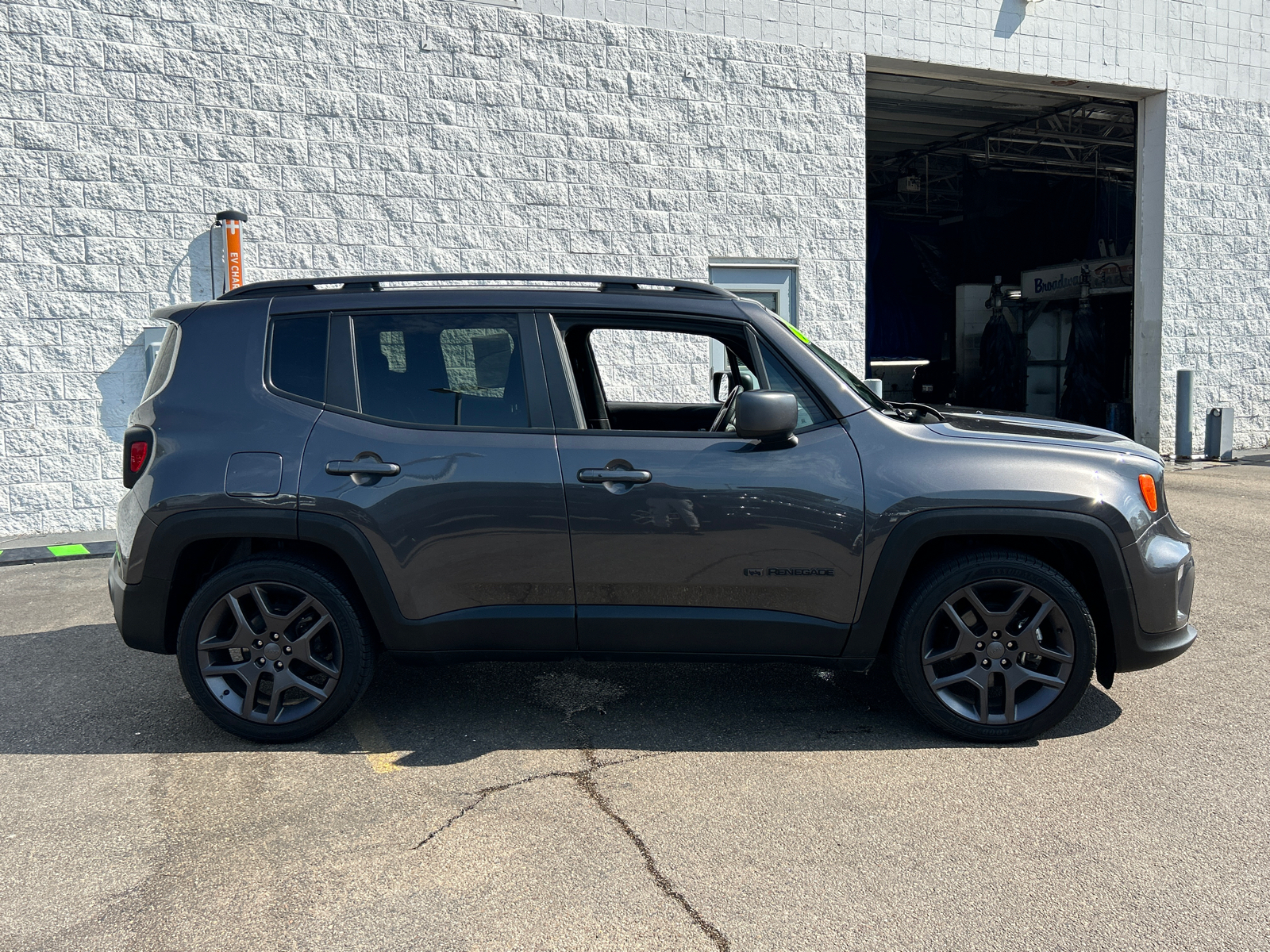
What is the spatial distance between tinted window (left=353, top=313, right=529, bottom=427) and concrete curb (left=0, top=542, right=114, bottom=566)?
494 cm

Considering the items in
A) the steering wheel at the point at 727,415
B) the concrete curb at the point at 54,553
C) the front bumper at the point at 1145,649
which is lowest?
the concrete curb at the point at 54,553

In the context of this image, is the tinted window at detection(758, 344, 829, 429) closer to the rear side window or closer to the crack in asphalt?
the crack in asphalt

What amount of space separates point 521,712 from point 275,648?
1.07 m

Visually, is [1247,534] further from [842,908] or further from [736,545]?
[842,908]

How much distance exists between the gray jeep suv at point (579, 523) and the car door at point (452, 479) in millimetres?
10

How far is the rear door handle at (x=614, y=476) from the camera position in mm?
3816

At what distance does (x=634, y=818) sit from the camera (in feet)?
10.9

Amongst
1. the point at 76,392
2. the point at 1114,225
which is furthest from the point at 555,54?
the point at 1114,225

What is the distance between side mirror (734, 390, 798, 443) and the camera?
368 centimetres

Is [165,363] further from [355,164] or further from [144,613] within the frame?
[355,164]

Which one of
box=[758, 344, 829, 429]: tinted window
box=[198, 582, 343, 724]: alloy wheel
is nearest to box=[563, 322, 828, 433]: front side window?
box=[758, 344, 829, 429]: tinted window

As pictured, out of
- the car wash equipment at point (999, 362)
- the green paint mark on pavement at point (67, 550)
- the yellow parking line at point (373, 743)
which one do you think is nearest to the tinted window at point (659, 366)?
the green paint mark on pavement at point (67, 550)

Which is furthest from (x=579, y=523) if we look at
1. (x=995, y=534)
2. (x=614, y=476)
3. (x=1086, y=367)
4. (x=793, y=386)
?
(x=1086, y=367)

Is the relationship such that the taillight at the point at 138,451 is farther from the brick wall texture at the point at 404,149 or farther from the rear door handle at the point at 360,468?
the brick wall texture at the point at 404,149
